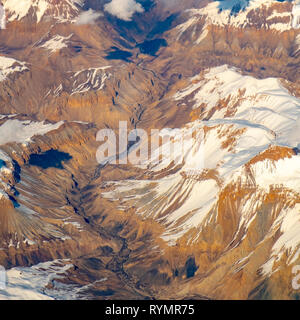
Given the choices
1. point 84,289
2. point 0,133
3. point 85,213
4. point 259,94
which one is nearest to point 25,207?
point 85,213

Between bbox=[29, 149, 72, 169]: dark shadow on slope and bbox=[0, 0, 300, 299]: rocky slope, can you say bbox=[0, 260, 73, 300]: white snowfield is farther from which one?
bbox=[29, 149, 72, 169]: dark shadow on slope

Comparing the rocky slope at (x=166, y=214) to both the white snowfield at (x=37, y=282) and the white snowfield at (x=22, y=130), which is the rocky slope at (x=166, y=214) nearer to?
the white snowfield at (x=37, y=282)

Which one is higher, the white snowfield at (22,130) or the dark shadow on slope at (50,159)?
the white snowfield at (22,130)

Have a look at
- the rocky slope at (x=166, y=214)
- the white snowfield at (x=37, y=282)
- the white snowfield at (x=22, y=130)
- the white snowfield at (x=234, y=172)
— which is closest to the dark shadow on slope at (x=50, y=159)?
the rocky slope at (x=166, y=214)

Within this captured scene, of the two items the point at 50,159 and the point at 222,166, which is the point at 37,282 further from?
the point at 50,159

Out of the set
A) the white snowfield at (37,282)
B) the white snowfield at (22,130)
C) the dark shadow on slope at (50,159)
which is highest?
the white snowfield at (22,130)

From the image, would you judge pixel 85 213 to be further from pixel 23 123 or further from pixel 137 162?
pixel 23 123

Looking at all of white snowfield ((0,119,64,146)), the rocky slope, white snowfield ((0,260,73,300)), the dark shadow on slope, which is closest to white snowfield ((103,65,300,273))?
the rocky slope

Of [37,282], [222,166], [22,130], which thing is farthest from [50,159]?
[37,282]

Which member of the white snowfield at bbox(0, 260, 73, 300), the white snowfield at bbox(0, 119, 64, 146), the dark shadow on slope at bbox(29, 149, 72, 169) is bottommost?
the white snowfield at bbox(0, 260, 73, 300)
